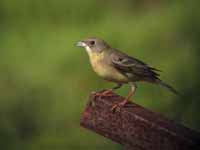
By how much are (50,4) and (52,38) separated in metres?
0.61

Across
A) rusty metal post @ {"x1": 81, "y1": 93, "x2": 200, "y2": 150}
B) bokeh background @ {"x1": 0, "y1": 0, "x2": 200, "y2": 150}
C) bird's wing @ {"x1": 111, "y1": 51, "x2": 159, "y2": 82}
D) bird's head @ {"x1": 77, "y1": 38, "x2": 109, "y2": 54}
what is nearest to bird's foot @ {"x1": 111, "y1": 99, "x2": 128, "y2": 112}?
rusty metal post @ {"x1": 81, "y1": 93, "x2": 200, "y2": 150}

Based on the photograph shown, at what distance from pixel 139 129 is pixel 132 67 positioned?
1.52 meters

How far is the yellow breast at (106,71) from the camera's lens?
12.7 ft

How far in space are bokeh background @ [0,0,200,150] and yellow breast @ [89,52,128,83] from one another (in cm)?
80

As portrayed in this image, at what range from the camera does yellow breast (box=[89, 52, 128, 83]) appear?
12.7 feet

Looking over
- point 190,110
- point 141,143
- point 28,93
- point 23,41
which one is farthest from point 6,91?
point 141,143

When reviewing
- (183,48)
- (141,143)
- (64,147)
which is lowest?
(64,147)

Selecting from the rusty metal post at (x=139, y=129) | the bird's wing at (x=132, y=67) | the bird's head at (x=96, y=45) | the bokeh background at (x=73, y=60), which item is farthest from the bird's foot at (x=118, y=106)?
the bokeh background at (x=73, y=60)

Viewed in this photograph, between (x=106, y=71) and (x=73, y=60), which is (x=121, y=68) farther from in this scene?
(x=73, y=60)

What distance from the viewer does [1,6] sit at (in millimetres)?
7559

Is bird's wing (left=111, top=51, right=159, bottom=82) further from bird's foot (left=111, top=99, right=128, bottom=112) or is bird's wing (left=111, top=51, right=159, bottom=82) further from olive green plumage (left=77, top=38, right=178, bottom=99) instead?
bird's foot (left=111, top=99, right=128, bottom=112)

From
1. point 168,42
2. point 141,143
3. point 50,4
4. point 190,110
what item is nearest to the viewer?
point 141,143

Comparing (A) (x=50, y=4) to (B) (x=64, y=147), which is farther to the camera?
(A) (x=50, y=4)

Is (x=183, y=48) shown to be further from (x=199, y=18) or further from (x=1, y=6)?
(x=1, y=6)
